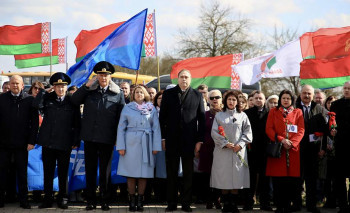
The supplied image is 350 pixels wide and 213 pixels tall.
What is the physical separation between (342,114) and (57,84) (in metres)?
4.56

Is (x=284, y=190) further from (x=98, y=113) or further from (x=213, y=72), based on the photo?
(x=213, y=72)

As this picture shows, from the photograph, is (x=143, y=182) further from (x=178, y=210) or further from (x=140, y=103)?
(x=140, y=103)

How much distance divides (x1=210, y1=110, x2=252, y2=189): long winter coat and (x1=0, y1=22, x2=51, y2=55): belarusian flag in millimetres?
9257

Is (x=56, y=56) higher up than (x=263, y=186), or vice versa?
(x=56, y=56)

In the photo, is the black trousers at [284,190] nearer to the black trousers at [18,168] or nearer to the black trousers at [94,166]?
the black trousers at [94,166]

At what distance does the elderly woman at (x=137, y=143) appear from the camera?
7.36 meters

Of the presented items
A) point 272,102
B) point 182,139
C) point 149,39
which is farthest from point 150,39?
point 182,139

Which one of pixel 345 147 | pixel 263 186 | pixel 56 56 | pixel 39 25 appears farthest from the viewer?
pixel 56 56

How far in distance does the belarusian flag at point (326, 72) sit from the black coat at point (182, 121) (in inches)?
133

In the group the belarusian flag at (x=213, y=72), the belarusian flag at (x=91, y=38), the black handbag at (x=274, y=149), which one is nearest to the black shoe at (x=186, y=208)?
the black handbag at (x=274, y=149)

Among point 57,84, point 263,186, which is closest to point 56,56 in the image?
point 57,84

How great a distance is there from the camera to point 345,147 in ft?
23.6

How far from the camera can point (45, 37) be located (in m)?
15.3

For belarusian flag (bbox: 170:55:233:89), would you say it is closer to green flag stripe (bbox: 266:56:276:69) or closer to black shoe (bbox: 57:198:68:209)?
green flag stripe (bbox: 266:56:276:69)
